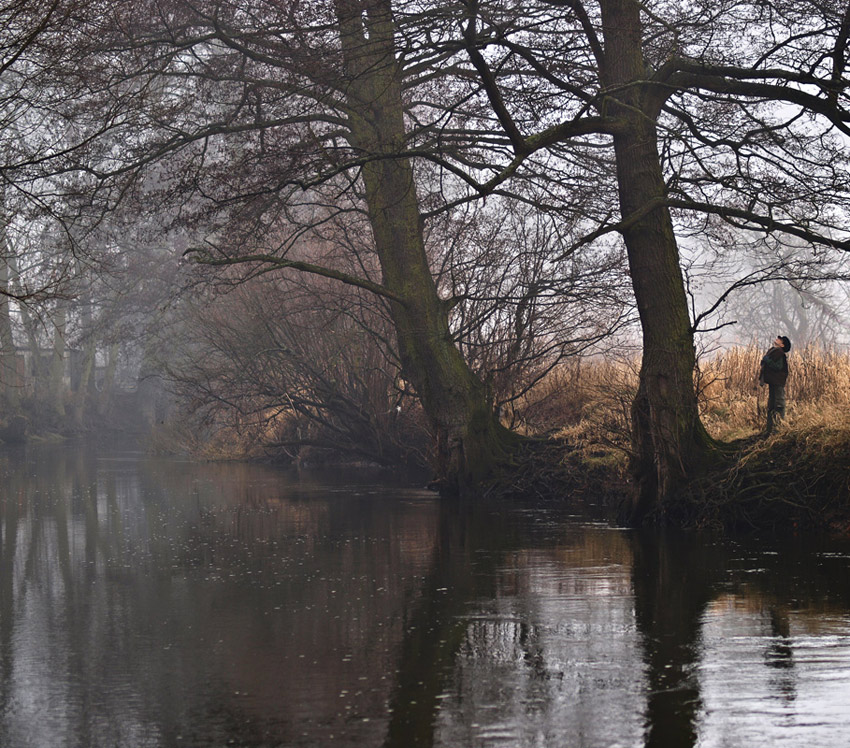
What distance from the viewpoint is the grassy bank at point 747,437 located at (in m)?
13.9

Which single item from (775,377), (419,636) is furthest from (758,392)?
(419,636)

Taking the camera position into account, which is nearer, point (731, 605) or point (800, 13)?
point (731, 605)

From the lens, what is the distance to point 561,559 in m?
12.1

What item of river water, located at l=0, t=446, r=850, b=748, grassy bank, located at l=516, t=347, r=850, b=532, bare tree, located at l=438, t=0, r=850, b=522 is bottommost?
river water, located at l=0, t=446, r=850, b=748

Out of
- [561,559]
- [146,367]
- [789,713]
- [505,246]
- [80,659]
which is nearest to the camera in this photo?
[789,713]

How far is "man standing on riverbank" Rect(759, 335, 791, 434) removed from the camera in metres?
15.0

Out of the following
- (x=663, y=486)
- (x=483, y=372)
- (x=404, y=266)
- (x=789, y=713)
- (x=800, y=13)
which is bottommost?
(x=789, y=713)

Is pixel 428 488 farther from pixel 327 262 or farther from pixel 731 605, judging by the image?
pixel 731 605

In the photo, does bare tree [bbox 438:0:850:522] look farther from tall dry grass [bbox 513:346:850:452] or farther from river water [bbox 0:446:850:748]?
river water [bbox 0:446:850:748]

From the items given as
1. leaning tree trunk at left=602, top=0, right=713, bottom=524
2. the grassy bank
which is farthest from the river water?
leaning tree trunk at left=602, top=0, right=713, bottom=524

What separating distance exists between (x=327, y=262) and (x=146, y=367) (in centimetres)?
1901

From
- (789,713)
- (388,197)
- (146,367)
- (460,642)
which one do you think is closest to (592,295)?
(388,197)

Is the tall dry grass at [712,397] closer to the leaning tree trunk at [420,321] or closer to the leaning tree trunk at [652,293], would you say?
the leaning tree trunk at [652,293]

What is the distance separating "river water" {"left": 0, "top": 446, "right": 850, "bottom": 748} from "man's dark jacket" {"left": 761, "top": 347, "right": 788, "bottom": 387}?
258cm
